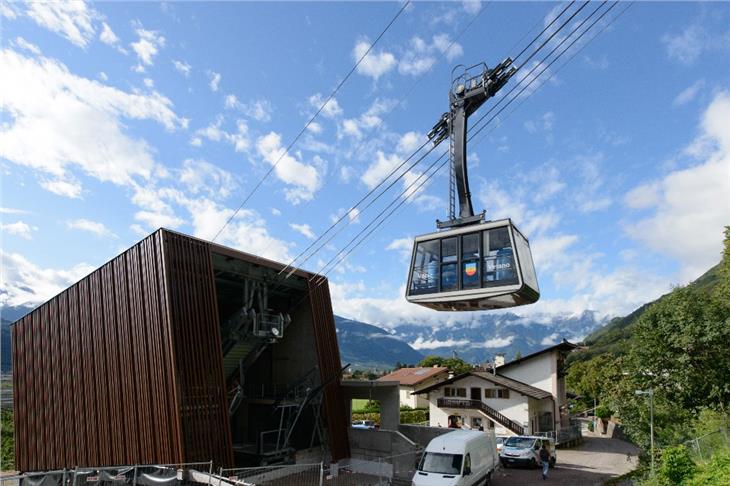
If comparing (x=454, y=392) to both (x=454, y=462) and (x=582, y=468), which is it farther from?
(x=454, y=462)

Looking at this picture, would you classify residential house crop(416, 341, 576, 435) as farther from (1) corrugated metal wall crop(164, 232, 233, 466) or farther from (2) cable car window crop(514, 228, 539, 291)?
(2) cable car window crop(514, 228, 539, 291)

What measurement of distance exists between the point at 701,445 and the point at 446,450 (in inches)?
325

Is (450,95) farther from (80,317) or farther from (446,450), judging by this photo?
(80,317)

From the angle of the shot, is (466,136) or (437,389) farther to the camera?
(437,389)

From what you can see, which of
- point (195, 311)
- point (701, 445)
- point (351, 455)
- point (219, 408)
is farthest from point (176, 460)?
point (701, 445)

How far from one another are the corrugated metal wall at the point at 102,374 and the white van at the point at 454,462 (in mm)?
8533

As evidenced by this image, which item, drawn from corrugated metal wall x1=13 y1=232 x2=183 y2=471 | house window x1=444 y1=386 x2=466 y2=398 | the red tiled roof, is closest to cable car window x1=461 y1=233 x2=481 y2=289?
corrugated metal wall x1=13 y1=232 x2=183 y2=471

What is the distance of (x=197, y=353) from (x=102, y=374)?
521cm

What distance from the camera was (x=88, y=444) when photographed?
20.4m

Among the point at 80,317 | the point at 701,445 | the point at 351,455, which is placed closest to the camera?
the point at 701,445

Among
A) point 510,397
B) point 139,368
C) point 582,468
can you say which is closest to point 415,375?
point 510,397

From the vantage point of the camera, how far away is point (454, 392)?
36.6 m

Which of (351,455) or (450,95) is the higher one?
(450,95)

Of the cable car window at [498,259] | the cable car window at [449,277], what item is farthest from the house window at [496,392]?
the cable car window at [498,259]
